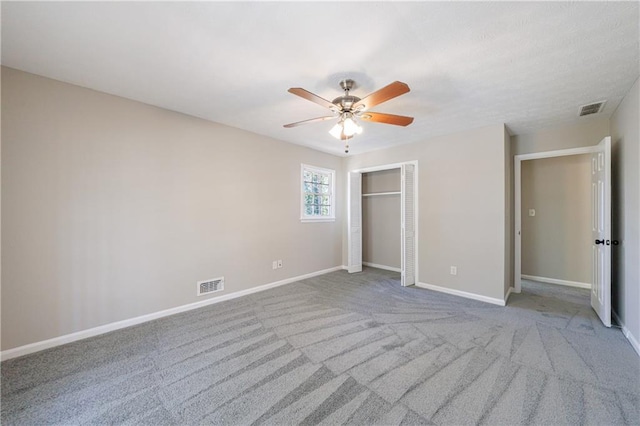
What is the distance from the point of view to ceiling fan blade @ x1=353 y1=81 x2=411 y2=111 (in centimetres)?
188

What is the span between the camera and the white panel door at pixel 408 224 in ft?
14.3

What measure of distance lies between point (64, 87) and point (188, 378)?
9.81 feet

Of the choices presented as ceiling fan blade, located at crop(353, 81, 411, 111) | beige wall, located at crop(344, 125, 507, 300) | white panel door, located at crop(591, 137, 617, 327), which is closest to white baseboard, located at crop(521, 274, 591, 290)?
white panel door, located at crop(591, 137, 617, 327)

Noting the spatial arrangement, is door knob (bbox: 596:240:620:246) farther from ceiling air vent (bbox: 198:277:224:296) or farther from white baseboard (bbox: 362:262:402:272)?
ceiling air vent (bbox: 198:277:224:296)

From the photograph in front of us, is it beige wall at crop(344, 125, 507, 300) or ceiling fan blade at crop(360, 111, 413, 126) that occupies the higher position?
ceiling fan blade at crop(360, 111, 413, 126)

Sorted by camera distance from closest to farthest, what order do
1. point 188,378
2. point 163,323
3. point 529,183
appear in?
point 188,378 < point 163,323 < point 529,183

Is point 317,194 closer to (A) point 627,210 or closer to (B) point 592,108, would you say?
(B) point 592,108

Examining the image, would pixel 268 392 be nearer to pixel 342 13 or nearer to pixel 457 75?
pixel 342 13

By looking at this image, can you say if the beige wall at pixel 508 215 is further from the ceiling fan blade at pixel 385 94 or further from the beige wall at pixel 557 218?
the ceiling fan blade at pixel 385 94

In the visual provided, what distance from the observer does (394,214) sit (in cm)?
564

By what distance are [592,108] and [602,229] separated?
144 centimetres

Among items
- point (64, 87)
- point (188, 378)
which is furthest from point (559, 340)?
point (64, 87)

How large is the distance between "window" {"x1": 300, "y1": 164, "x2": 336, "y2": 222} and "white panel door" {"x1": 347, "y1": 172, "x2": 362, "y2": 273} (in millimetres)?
390

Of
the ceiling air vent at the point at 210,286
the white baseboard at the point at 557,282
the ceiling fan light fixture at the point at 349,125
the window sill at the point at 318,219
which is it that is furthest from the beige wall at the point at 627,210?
the ceiling air vent at the point at 210,286
